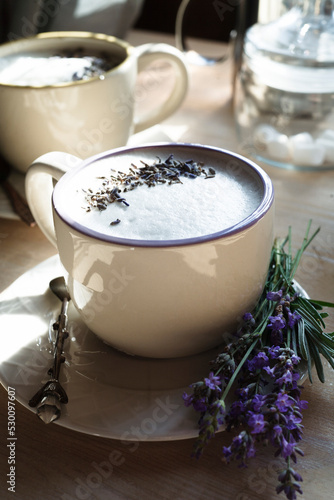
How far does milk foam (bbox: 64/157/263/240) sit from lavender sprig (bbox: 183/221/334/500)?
93 mm

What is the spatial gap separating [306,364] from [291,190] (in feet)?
1.36

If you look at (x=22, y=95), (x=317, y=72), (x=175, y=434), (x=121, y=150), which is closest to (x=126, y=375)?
(x=175, y=434)

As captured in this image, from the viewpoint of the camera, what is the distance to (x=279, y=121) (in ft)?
3.30

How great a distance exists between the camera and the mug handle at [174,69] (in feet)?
2.98

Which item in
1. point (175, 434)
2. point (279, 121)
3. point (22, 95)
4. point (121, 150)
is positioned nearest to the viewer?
point (175, 434)

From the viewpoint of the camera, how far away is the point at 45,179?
2.07 feet

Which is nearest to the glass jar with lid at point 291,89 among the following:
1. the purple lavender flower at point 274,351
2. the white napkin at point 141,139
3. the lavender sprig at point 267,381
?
the white napkin at point 141,139

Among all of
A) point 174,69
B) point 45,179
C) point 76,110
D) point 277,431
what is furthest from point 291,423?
point 174,69

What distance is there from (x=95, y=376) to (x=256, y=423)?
161mm

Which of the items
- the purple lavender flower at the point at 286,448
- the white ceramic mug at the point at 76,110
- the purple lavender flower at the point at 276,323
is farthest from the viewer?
the white ceramic mug at the point at 76,110

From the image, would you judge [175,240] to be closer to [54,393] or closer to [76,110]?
[54,393]

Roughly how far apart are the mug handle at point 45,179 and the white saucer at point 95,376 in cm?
8

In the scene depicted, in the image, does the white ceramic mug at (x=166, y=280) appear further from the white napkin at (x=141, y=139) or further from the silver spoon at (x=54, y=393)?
the white napkin at (x=141, y=139)

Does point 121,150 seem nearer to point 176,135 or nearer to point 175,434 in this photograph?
point 175,434
